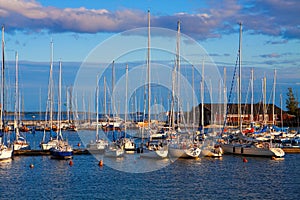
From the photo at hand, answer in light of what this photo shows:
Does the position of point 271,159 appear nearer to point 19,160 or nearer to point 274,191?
point 274,191

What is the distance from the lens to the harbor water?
37.7m

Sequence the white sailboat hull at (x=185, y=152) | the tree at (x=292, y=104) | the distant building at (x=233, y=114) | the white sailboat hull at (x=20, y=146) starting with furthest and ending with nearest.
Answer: the tree at (x=292, y=104) → the distant building at (x=233, y=114) → the white sailboat hull at (x=20, y=146) → the white sailboat hull at (x=185, y=152)

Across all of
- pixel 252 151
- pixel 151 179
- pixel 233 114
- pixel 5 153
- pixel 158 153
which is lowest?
pixel 151 179

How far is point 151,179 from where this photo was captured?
44531 millimetres

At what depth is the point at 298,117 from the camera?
150m

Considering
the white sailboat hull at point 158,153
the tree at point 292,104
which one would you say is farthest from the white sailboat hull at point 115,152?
the tree at point 292,104

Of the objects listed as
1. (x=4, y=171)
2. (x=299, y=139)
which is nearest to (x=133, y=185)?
(x=4, y=171)

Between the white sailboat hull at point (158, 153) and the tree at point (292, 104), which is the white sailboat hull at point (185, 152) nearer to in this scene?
the white sailboat hull at point (158, 153)

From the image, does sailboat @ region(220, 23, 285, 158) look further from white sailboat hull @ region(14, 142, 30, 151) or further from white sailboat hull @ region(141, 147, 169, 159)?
white sailboat hull @ region(14, 142, 30, 151)

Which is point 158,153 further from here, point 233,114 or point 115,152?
point 233,114

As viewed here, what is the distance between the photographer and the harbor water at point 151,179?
37.7m

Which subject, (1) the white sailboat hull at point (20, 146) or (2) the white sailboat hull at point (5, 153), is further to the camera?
(1) the white sailboat hull at point (20, 146)

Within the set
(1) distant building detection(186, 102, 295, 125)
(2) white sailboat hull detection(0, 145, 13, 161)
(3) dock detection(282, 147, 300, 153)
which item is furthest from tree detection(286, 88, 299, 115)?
(2) white sailboat hull detection(0, 145, 13, 161)

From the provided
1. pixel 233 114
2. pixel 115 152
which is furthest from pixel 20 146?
pixel 233 114
